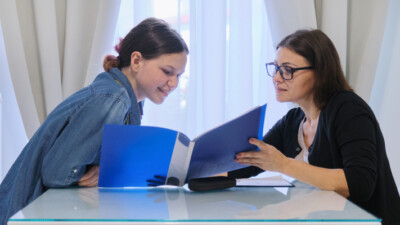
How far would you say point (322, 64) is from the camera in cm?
152

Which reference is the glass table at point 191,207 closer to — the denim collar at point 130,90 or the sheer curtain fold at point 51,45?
the denim collar at point 130,90

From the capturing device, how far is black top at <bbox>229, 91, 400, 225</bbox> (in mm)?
1241

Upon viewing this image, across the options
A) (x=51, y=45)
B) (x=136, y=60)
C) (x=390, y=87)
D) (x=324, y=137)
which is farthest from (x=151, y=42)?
(x=390, y=87)

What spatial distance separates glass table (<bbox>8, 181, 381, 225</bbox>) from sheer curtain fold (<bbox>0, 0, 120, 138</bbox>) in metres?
1.31

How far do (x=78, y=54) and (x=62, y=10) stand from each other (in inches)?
10.3

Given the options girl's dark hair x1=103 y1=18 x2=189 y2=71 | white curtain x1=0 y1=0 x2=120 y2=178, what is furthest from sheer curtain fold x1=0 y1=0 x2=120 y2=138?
girl's dark hair x1=103 y1=18 x2=189 y2=71

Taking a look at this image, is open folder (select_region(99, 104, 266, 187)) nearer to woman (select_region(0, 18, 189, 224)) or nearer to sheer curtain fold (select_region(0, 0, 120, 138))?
woman (select_region(0, 18, 189, 224))

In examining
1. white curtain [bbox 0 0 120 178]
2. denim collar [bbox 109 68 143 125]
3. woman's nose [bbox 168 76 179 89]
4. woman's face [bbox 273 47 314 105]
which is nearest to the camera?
denim collar [bbox 109 68 143 125]

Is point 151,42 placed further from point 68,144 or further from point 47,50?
point 47,50

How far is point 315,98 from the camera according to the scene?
1539 mm

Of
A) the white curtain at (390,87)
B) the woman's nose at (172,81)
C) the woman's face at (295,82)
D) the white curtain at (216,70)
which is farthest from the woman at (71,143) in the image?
the white curtain at (390,87)

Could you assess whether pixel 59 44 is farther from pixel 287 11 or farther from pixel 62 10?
pixel 287 11

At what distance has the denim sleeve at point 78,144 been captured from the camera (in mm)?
1119

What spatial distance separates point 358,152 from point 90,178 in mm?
742
